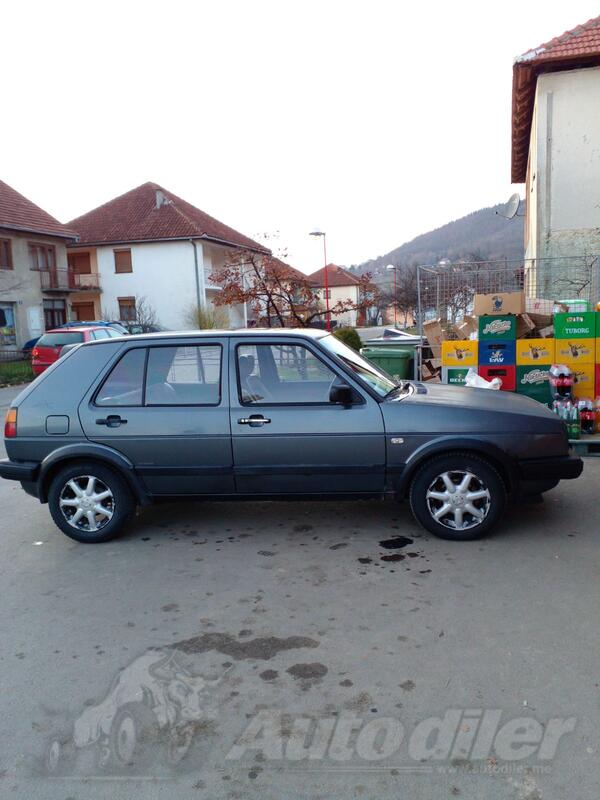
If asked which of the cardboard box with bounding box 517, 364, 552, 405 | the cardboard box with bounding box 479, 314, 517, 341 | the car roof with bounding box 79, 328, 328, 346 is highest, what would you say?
the car roof with bounding box 79, 328, 328, 346

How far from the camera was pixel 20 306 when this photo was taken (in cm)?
3394

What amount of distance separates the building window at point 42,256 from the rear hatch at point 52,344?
58.7 feet

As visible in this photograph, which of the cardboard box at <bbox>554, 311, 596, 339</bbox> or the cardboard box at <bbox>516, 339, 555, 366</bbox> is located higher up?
the cardboard box at <bbox>554, 311, 596, 339</bbox>

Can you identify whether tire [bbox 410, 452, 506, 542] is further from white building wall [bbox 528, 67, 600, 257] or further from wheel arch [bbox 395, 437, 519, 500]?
white building wall [bbox 528, 67, 600, 257]

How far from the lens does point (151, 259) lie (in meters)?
41.4

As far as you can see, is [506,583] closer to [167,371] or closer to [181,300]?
[167,371]

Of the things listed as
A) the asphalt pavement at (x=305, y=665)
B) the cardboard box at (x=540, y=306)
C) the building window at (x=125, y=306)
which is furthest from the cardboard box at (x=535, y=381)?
the building window at (x=125, y=306)

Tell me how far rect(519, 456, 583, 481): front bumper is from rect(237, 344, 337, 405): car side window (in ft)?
5.17

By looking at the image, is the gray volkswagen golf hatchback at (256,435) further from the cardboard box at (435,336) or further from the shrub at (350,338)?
the shrub at (350,338)

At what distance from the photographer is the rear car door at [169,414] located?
5.13m

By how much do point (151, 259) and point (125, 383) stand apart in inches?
1494

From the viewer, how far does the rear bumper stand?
525 centimetres

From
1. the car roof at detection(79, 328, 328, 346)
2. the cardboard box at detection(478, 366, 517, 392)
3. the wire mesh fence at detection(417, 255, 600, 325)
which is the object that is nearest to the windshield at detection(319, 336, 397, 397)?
the car roof at detection(79, 328, 328, 346)

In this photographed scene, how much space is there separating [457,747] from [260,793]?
0.82 metres
